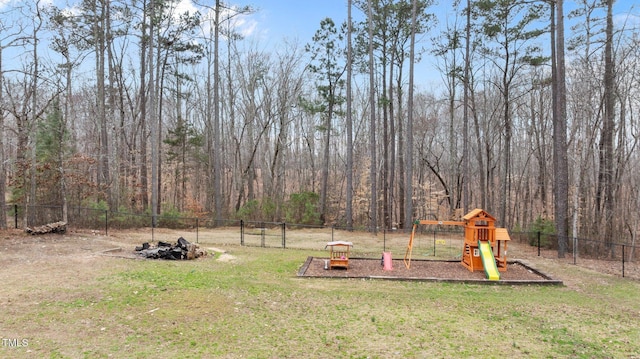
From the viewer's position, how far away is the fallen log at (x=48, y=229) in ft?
46.8

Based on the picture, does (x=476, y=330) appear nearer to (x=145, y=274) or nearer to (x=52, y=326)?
(x=52, y=326)

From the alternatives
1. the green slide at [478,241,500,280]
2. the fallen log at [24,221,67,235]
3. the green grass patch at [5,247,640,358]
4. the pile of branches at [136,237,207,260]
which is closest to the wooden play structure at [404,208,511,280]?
the green slide at [478,241,500,280]

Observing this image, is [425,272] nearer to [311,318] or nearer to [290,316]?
[311,318]

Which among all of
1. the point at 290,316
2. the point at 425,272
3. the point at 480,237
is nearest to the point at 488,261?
the point at 480,237

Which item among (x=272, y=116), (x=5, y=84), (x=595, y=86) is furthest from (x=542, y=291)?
(x=272, y=116)

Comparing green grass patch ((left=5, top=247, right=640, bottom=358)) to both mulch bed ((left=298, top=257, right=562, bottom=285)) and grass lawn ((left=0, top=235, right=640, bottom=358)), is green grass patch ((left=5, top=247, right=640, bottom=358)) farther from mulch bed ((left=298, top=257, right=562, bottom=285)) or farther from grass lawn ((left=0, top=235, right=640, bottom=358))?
mulch bed ((left=298, top=257, right=562, bottom=285))

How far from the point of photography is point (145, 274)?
31.8 ft

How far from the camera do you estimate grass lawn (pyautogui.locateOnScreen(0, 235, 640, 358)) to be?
5703 millimetres

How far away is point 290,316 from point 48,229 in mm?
12220

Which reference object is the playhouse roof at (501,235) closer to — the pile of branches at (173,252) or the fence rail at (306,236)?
the fence rail at (306,236)

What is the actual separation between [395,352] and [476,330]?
1892 millimetres

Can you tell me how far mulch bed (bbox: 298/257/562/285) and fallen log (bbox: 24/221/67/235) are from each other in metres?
9.86

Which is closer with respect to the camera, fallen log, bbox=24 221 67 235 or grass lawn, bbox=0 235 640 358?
grass lawn, bbox=0 235 640 358

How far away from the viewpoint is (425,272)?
11547mm
